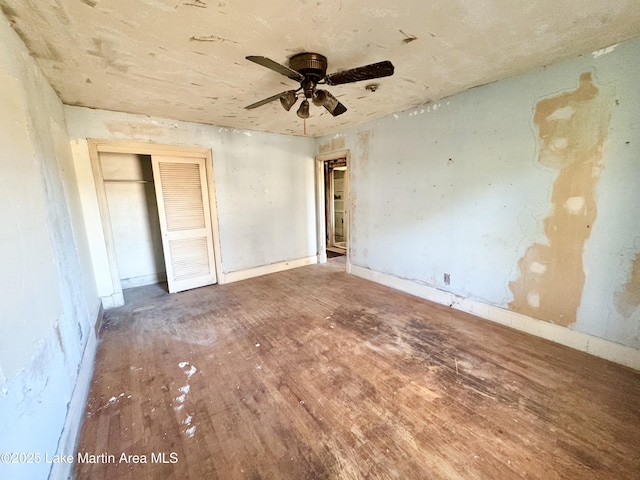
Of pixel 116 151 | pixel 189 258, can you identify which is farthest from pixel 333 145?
pixel 116 151

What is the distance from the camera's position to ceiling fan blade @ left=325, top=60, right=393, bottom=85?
1.70 meters

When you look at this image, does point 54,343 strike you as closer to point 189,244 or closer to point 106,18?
point 106,18

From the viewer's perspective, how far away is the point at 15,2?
1330mm

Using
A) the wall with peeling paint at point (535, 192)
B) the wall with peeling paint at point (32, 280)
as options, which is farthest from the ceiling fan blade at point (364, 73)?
the wall with peeling paint at point (32, 280)

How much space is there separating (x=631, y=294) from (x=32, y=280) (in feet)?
12.9

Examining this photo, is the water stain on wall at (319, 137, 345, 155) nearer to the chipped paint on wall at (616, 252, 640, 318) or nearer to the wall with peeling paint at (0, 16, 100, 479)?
the wall with peeling paint at (0, 16, 100, 479)

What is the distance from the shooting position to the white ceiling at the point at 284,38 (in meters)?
1.43

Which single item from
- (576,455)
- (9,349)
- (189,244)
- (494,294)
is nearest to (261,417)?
(9,349)

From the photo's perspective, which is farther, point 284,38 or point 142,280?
point 142,280

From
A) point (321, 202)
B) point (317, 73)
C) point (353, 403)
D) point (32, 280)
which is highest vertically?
point (317, 73)

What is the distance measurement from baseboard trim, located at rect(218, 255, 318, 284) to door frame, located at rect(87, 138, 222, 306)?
961 millimetres

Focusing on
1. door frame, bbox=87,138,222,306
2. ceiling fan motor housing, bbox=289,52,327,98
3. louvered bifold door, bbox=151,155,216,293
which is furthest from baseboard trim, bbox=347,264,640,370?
door frame, bbox=87,138,222,306

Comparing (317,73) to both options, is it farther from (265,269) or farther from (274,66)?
(265,269)

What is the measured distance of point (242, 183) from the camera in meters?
4.15
